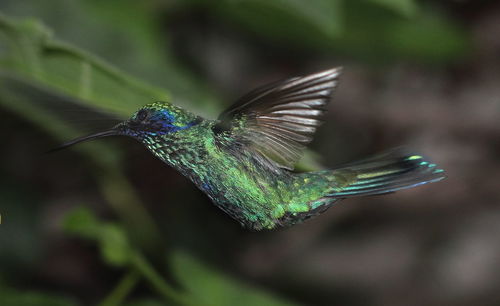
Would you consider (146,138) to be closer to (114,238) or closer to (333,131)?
(114,238)

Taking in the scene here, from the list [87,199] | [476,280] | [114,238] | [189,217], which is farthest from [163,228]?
[476,280]

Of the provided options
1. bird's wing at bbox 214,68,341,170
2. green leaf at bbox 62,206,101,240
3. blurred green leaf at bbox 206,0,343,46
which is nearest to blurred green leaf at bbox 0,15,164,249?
green leaf at bbox 62,206,101,240

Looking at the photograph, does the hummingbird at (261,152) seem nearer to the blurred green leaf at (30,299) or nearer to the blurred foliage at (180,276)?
the blurred foliage at (180,276)

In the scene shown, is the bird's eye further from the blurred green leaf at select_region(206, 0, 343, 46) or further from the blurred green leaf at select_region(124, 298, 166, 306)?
→ the blurred green leaf at select_region(206, 0, 343, 46)

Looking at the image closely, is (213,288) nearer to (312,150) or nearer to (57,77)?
(312,150)

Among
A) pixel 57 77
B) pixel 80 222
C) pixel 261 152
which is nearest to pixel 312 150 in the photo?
pixel 80 222

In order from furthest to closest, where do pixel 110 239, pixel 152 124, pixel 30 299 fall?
pixel 30 299 → pixel 110 239 → pixel 152 124

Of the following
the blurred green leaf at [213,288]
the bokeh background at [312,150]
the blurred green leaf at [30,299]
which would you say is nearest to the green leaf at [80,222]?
the bokeh background at [312,150]
